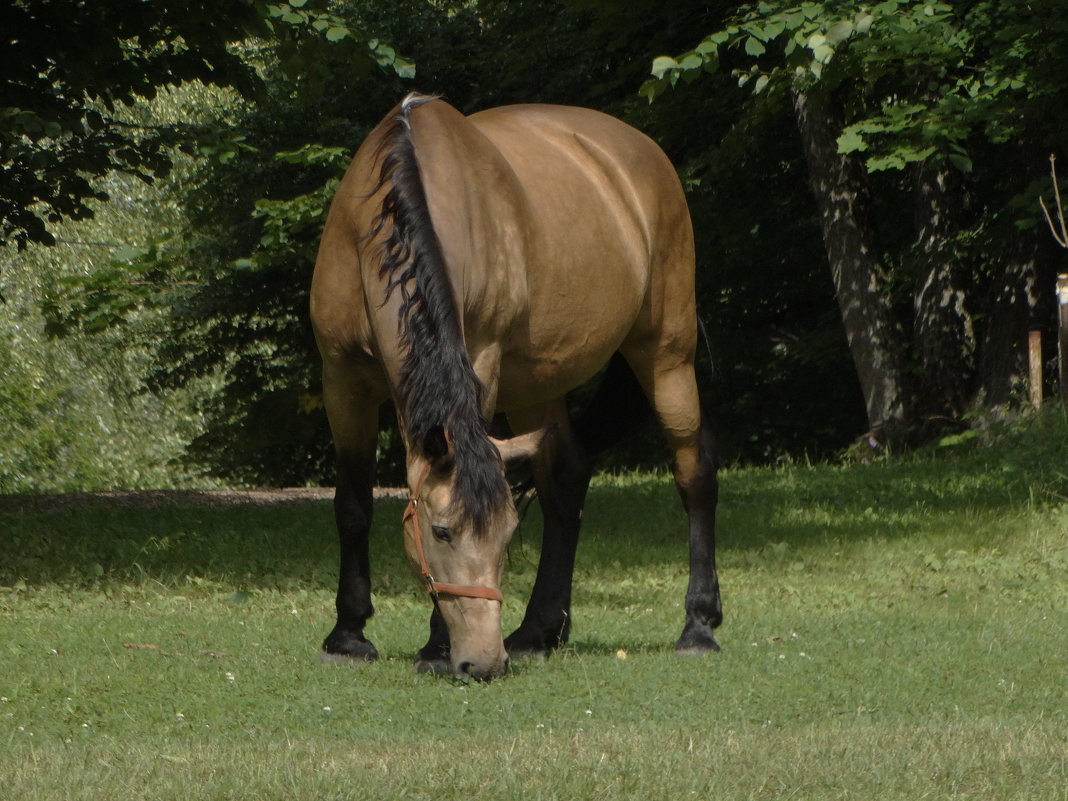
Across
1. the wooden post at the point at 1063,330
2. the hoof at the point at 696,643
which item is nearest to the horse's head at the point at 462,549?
the hoof at the point at 696,643

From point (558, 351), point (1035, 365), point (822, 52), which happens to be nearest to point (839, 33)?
point (822, 52)

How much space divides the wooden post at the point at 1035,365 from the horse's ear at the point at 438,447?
1128 centimetres

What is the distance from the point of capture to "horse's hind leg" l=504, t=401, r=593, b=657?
746 cm

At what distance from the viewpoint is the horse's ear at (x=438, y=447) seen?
5723 millimetres

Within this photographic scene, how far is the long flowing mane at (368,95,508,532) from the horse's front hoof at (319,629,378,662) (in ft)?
4.70

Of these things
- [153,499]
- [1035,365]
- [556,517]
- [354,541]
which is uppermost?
[354,541]

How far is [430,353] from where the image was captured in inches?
231

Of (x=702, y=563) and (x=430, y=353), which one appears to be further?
(x=702, y=563)

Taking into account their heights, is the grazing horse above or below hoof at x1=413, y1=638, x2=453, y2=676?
above

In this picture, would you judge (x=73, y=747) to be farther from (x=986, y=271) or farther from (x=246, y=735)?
(x=986, y=271)

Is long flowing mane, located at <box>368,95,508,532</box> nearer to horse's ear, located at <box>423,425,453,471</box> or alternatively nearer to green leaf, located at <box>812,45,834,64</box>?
horse's ear, located at <box>423,425,453,471</box>

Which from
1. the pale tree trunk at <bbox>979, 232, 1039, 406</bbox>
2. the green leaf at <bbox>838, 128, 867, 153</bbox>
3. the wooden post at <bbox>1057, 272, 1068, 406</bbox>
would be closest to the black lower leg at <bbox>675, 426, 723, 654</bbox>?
the green leaf at <bbox>838, 128, 867, 153</bbox>

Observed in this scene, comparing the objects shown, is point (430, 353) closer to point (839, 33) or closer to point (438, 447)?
point (438, 447)

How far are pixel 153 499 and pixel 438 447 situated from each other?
915cm
